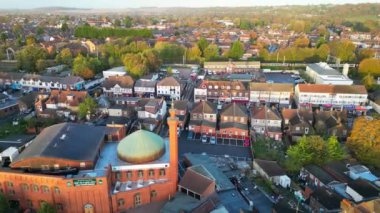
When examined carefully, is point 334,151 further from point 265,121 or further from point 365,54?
point 365,54

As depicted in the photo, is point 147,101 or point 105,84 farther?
point 105,84

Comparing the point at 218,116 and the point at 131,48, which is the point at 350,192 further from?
the point at 131,48

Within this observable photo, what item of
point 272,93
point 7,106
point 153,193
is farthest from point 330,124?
point 7,106

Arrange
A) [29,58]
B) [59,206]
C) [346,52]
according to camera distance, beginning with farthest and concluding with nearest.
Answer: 1. [346,52]
2. [29,58]
3. [59,206]

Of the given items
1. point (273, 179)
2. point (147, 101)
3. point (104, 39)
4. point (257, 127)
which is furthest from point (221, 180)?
point (104, 39)

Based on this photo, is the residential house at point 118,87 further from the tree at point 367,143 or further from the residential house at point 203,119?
the tree at point 367,143

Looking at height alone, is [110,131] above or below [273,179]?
above

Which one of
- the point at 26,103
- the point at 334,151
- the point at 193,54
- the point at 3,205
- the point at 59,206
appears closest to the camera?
the point at 3,205
